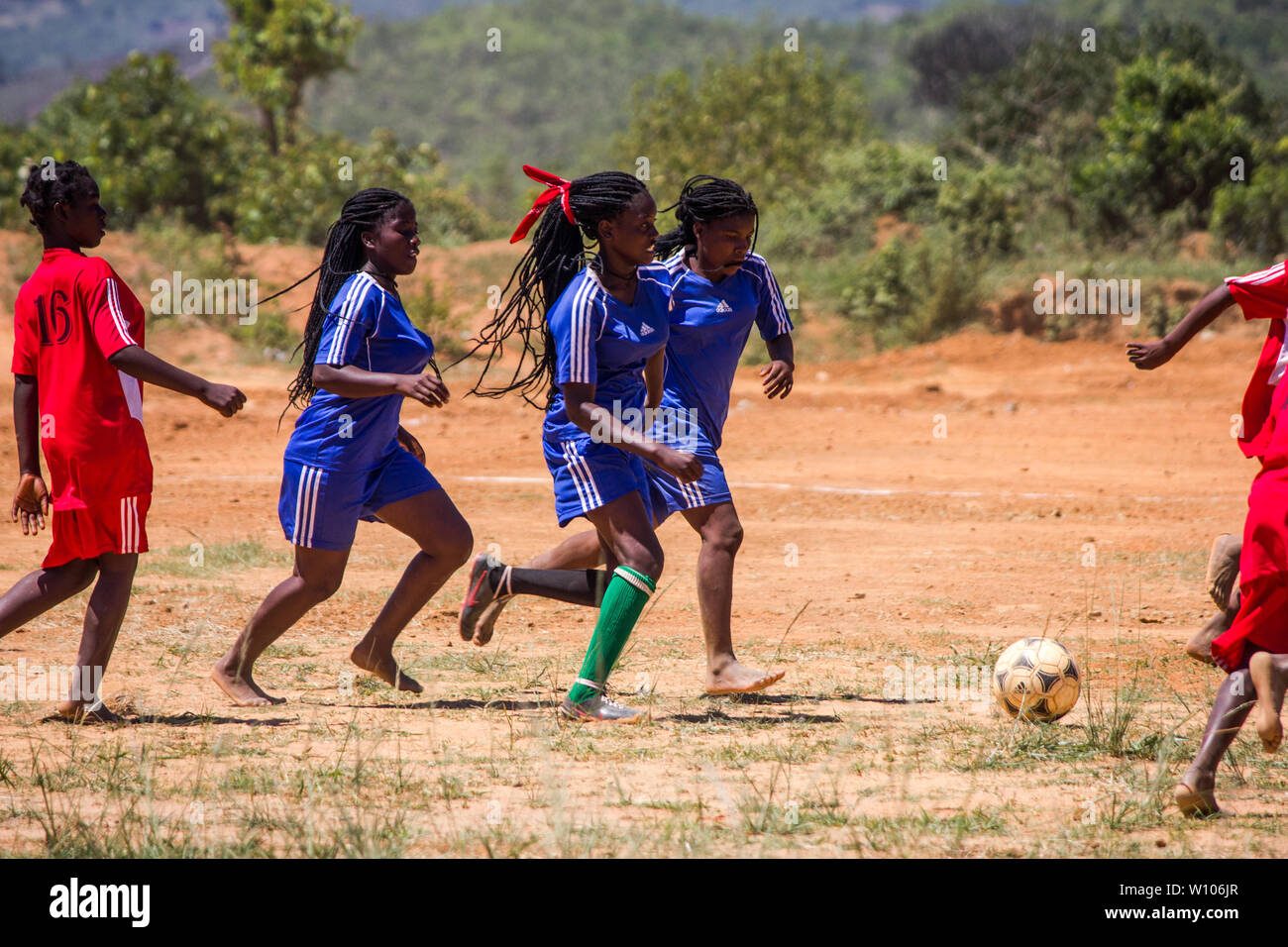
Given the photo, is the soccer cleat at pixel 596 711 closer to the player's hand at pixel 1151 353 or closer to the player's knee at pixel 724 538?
the player's knee at pixel 724 538

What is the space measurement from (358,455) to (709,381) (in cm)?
133

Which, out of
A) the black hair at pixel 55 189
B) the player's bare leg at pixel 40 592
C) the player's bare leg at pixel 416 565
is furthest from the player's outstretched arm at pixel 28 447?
the player's bare leg at pixel 416 565

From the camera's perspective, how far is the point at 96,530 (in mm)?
4742

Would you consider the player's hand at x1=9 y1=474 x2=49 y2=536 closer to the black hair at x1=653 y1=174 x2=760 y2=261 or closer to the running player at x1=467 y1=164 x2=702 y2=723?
the running player at x1=467 y1=164 x2=702 y2=723

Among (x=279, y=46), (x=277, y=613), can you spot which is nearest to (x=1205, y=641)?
(x=277, y=613)

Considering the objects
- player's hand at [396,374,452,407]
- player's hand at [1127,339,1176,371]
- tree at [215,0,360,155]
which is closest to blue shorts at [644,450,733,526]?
player's hand at [396,374,452,407]

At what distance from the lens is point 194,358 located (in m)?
17.5

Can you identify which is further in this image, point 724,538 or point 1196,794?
point 724,538

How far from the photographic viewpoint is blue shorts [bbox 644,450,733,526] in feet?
17.0

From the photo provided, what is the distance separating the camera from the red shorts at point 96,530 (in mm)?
4734

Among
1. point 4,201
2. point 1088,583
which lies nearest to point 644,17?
point 4,201

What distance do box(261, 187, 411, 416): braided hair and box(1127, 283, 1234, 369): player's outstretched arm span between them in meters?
2.54

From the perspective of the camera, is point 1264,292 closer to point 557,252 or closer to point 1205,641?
point 1205,641
